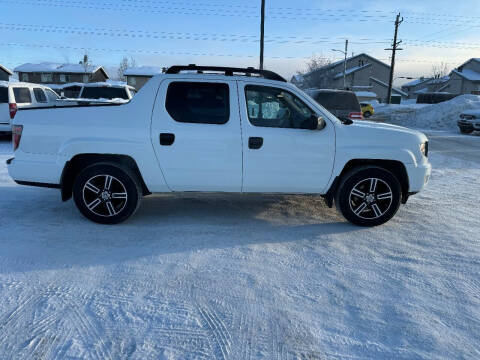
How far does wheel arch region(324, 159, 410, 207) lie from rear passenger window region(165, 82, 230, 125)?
160cm

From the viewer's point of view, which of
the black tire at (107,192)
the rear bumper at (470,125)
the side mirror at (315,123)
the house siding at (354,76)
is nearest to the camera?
the side mirror at (315,123)

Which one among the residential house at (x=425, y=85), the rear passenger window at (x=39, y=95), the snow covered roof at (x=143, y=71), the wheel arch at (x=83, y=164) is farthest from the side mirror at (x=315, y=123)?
the residential house at (x=425, y=85)

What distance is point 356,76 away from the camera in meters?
69.8

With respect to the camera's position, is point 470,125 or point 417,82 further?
point 417,82

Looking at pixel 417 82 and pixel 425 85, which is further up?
pixel 417 82

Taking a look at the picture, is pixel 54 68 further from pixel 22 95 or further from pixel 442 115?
pixel 442 115

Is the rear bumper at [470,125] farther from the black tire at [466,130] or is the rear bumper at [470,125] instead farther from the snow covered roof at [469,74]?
the snow covered roof at [469,74]

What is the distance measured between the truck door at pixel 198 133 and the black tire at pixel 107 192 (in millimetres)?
468

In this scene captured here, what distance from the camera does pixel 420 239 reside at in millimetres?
4238

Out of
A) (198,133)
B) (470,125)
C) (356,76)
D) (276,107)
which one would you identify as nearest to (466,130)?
(470,125)

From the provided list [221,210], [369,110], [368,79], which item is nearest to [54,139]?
[221,210]

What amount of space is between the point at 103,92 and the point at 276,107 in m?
10.6

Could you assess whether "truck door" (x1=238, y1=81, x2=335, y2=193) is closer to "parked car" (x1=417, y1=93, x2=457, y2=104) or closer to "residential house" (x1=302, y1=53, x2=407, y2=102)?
"parked car" (x1=417, y1=93, x2=457, y2=104)

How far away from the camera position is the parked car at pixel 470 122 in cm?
A: 1736
